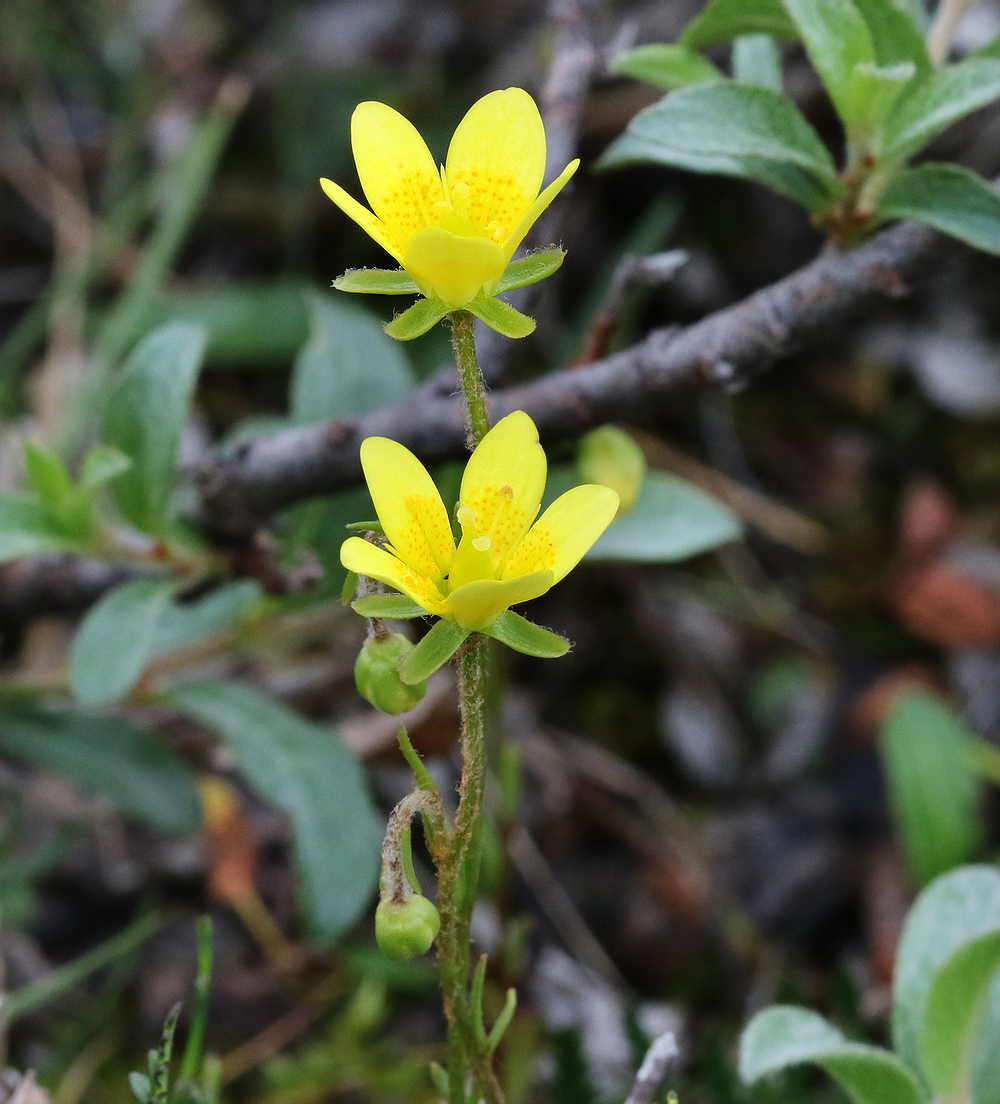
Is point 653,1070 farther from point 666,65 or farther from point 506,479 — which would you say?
point 666,65

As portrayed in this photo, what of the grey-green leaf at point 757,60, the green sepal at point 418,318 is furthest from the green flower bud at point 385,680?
the grey-green leaf at point 757,60

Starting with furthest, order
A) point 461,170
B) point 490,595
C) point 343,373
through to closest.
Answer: point 343,373 → point 461,170 → point 490,595

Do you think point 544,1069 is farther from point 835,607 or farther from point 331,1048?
point 835,607

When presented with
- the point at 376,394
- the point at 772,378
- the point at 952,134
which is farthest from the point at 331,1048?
the point at 952,134

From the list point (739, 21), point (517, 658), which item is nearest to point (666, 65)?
point (739, 21)

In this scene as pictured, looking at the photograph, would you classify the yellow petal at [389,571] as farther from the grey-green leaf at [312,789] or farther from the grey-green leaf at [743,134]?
the grey-green leaf at [312,789]

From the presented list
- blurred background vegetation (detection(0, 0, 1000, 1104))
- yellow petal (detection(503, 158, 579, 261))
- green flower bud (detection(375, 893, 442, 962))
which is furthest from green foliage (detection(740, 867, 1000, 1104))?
yellow petal (detection(503, 158, 579, 261))
